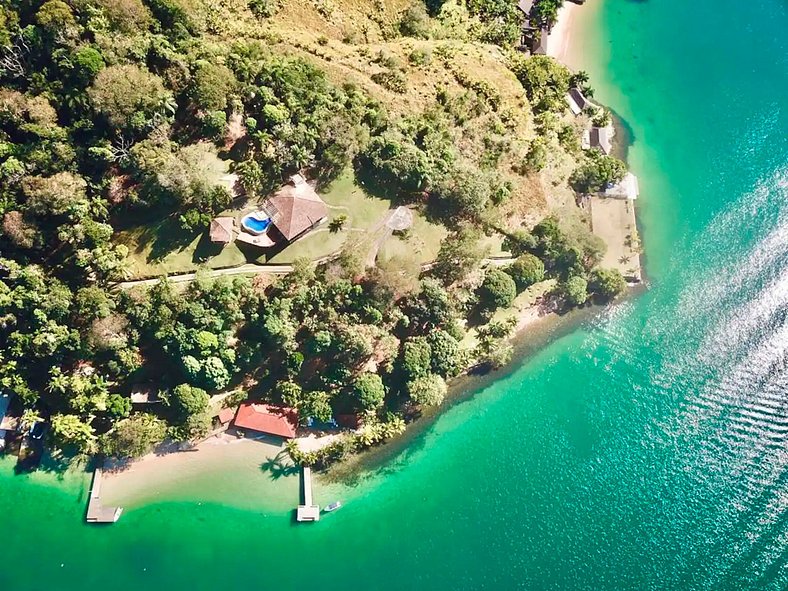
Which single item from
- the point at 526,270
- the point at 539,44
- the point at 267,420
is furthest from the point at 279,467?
the point at 539,44

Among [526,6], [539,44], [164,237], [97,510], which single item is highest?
[526,6]

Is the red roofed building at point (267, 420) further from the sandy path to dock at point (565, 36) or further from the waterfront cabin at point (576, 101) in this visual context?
the sandy path to dock at point (565, 36)

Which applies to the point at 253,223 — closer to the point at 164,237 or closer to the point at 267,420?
the point at 164,237

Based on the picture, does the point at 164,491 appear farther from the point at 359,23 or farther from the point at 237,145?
the point at 359,23

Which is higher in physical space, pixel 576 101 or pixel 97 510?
pixel 576 101

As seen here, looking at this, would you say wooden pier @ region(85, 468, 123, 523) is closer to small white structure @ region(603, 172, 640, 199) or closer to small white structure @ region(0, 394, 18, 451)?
small white structure @ region(0, 394, 18, 451)

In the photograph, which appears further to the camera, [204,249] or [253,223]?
[253,223]

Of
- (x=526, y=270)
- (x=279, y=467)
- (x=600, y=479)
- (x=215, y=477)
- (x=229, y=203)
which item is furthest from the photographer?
(x=526, y=270)

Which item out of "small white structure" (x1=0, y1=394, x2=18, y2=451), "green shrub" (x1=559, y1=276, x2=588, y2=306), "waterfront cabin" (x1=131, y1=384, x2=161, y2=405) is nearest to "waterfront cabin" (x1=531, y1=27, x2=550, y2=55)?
"green shrub" (x1=559, y1=276, x2=588, y2=306)
